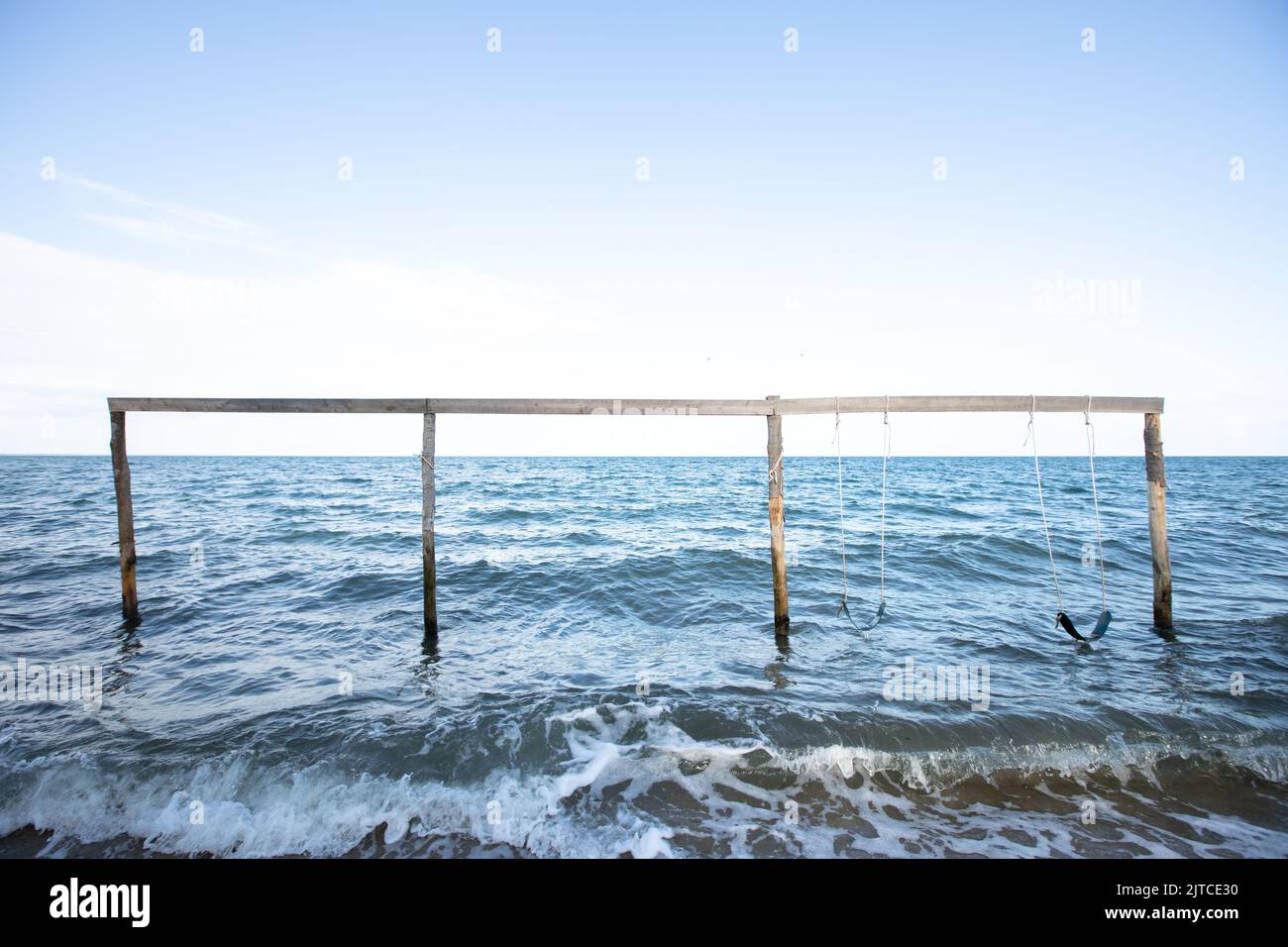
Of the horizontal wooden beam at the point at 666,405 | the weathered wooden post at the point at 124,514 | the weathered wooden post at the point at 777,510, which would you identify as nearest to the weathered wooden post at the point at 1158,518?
the horizontal wooden beam at the point at 666,405

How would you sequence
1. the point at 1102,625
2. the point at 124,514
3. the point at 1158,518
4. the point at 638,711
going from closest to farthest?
the point at 638,711 < the point at 1102,625 < the point at 1158,518 < the point at 124,514

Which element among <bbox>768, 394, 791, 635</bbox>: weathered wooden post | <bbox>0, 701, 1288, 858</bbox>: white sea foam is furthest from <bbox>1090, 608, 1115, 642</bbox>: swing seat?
<bbox>768, 394, 791, 635</bbox>: weathered wooden post

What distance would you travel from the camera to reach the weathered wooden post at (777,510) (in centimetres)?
773

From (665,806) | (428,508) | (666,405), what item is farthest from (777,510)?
(428,508)

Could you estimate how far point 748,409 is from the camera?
768cm

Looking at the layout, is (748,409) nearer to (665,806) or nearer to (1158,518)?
(665,806)

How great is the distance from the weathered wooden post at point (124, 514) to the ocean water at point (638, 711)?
1.55ft

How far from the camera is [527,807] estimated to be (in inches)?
194

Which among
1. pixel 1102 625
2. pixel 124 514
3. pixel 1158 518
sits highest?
pixel 124 514

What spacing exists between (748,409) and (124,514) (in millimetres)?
9904

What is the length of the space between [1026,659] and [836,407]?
4709 mm

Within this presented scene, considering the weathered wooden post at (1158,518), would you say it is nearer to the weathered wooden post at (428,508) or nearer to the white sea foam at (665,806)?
the white sea foam at (665,806)
